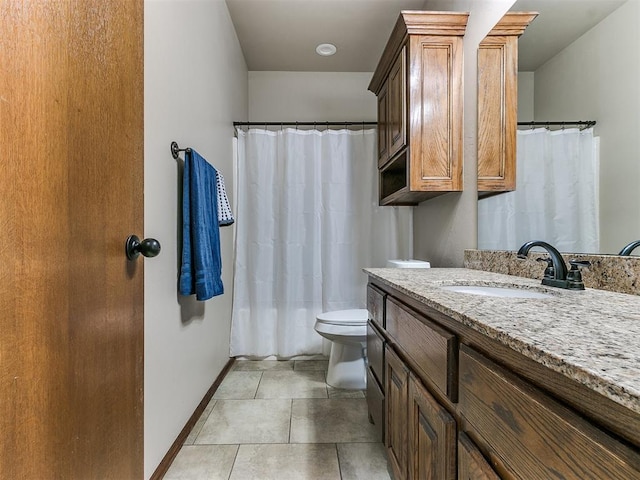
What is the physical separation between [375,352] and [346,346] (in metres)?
0.75

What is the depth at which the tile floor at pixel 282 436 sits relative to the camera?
4.56 feet

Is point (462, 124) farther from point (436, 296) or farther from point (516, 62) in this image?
point (436, 296)

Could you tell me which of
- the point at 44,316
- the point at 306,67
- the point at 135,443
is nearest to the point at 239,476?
the point at 135,443

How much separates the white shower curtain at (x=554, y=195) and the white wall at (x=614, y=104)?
4cm

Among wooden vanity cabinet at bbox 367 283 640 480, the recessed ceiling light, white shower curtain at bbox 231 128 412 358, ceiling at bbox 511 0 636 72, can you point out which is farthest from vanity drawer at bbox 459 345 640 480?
the recessed ceiling light

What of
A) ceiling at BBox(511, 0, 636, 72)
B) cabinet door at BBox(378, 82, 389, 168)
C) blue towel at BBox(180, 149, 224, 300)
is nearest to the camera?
ceiling at BBox(511, 0, 636, 72)

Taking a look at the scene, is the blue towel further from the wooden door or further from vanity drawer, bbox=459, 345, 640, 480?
vanity drawer, bbox=459, 345, 640, 480

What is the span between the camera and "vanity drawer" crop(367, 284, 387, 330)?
139cm

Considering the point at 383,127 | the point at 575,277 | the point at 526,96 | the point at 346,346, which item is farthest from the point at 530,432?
the point at 383,127

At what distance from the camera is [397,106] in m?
1.96

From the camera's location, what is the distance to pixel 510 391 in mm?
512

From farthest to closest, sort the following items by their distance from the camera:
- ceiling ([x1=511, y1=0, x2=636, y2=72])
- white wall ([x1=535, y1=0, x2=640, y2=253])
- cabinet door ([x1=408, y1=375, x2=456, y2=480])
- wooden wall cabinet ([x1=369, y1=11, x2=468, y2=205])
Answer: wooden wall cabinet ([x1=369, y1=11, x2=468, y2=205]) → ceiling ([x1=511, y1=0, x2=636, y2=72]) → white wall ([x1=535, y1=0, x2=640, y2=253]) → cabinet door ([x1=408, y1=375, x2=456, y2=480])

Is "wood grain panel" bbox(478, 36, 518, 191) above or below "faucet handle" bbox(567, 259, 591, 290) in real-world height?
above

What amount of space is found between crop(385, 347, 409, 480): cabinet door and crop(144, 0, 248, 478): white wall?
0.88 m
